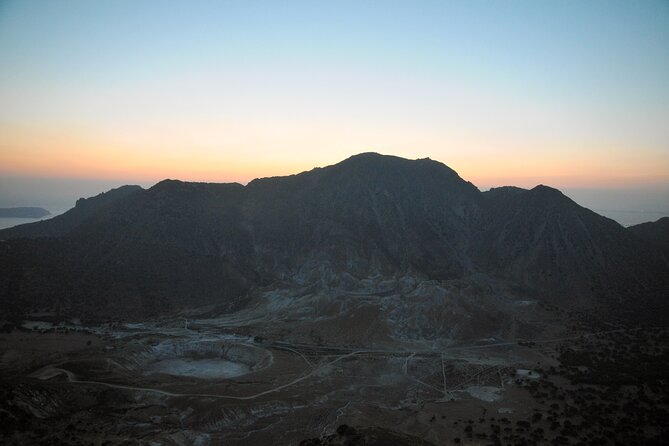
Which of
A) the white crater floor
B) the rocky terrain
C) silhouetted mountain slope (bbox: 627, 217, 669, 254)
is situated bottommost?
the white crater floor

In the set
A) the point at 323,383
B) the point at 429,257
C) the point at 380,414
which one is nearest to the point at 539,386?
the point at 380,414

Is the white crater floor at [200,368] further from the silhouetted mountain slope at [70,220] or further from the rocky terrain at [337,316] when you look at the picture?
the silhouetted mountain slope at [70,220]

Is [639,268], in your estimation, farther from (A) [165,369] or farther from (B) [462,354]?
(A) [165,369]

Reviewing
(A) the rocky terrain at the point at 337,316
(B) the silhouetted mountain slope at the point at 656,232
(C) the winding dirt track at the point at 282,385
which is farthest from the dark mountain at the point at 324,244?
(C) the winding dirt track at the point at 282,385

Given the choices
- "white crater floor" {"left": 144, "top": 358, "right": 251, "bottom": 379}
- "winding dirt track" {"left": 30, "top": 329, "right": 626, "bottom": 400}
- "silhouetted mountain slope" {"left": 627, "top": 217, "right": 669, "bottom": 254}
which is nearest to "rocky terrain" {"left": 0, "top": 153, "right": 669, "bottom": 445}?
"winding dirt track" {"left": 30, "top": 329, "right": 626, "bottom": 400}

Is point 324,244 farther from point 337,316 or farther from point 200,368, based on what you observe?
point 200,368

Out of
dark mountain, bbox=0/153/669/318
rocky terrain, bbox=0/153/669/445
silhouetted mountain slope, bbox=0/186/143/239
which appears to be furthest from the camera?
silhouetted mountain slope, bbox=0/186/143/239

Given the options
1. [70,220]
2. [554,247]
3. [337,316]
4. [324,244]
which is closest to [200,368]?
[337,316]

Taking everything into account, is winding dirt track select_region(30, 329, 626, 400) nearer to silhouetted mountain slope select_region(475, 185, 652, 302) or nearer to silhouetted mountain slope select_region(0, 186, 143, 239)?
silhouetted mountain slope select_region(475, 185, 652, 302)
